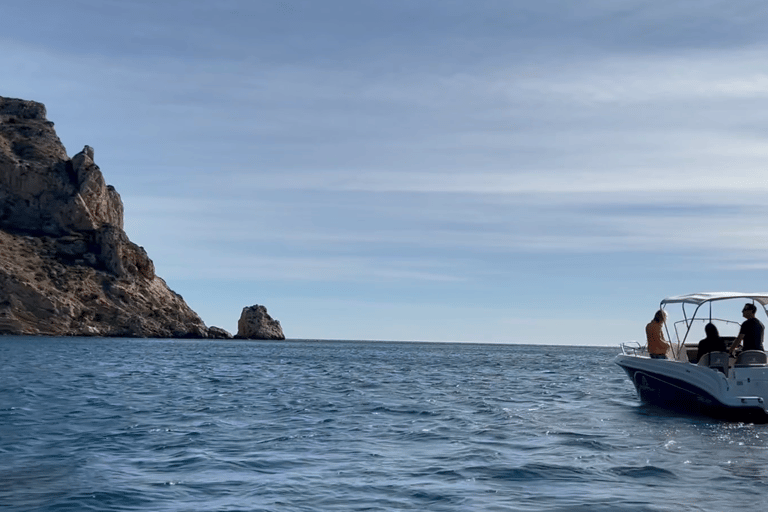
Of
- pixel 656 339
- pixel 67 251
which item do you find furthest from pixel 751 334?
pixel 67 251

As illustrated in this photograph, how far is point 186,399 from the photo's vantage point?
952 inches

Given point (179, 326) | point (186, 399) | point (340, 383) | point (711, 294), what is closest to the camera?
point (711, 294)

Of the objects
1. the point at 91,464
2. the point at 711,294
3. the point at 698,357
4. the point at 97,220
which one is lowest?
Answer: the point at 91,464

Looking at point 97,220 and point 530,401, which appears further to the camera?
point 97,220

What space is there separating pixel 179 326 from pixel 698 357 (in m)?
147

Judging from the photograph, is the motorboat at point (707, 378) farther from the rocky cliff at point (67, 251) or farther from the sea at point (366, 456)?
the rocky cliff at point (67, 251)

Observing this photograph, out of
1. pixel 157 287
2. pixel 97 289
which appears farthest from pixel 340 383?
pixel 157 287

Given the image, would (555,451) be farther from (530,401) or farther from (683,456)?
(530,401)

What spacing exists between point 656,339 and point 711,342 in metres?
2.21

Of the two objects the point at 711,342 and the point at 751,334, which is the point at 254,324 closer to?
the point at 711,342

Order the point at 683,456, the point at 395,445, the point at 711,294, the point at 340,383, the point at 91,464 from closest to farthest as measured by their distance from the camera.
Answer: the point at 91,464 → the point at 683,456 → the point at 395,445 → the point at 711,294 → the point at 340,383

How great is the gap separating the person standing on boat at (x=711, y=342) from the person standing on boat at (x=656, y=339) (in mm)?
1717

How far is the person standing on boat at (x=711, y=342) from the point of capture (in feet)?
65.3

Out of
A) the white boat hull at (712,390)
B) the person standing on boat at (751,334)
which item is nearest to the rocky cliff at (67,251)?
the white boat hull at (712,390)
